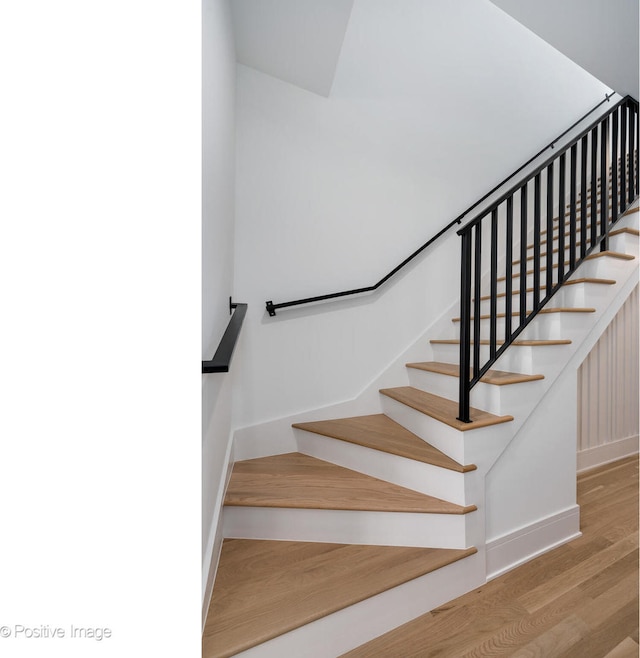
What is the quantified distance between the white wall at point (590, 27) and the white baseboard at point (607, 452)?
2.59m

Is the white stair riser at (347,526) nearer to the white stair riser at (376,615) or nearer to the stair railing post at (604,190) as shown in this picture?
the white stair riser at (376,615)

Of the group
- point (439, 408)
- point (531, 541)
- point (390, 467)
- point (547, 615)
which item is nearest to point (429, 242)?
point (439, 408)

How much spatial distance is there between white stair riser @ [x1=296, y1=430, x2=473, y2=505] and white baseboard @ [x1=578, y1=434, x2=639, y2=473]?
1.86 metres

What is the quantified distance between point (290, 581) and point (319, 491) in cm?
38

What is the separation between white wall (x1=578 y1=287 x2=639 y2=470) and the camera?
2.64 metres

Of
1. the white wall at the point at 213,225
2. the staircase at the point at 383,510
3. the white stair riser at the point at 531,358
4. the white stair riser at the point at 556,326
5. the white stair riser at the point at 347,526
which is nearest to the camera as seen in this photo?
the white wall at the point at 213,225

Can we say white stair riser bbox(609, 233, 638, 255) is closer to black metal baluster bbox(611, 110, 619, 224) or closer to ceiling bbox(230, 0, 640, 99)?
black metal baluster bbox(611, 110, 619, 224)

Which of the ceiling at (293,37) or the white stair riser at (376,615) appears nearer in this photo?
the white stair riser at (376,615)

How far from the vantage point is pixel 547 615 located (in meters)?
1.32

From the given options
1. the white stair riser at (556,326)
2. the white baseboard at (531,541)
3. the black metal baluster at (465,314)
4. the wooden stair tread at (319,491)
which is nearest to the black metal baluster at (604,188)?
the white stair riser at (556,326)

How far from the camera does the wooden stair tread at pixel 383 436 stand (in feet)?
5.02

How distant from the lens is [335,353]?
2.23 metres
